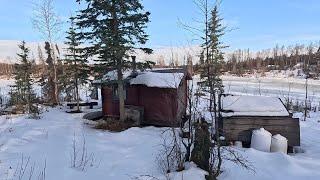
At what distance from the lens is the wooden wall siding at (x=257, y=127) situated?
46.1 feet

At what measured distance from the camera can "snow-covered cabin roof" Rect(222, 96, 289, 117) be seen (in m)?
14.4

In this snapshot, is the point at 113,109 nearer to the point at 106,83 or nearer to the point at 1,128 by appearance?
the point at 106,83

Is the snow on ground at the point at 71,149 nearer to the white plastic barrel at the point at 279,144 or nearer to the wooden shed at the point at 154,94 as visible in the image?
the wooden shed at the point at 154,94

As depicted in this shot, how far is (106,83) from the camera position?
749 inches

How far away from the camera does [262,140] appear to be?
44.1ft

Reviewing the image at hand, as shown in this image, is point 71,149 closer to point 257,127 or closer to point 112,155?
point 112,155

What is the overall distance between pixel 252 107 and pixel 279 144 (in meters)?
1.92

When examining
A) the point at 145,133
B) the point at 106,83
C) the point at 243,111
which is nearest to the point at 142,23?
the point at 106,83

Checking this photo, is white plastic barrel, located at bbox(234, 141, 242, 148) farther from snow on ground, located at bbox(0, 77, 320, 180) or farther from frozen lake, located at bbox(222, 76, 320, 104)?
frozen lake, located at bbox(222, 76, 320, 104)

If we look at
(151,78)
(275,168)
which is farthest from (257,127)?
(151,78)

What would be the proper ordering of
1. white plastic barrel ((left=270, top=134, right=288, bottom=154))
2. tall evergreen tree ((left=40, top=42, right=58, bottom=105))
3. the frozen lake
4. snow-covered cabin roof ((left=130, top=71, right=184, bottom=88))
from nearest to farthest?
white plastic barrel ((left=270, top=134, right=288, bottom=154)) < snow-covered cabin roof ((left=130, top=71, right=184, bottom=88)) < tall evergreen tree ((left=40, top=42, right=58, bottom=105)) < the frozen lake

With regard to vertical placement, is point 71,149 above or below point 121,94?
below

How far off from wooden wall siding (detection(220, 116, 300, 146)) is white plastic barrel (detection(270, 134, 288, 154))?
65 cm

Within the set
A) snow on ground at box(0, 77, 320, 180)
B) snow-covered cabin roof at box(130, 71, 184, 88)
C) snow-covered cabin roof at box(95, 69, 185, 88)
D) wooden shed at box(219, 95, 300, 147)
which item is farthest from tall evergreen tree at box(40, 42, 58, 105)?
wooden shed at box(219, 95, 300, 147)
